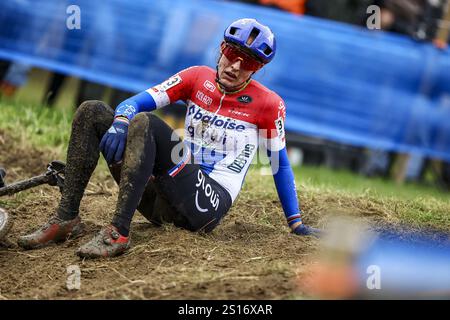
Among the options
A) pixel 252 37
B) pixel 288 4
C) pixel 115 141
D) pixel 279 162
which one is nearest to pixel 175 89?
pixel 252 37

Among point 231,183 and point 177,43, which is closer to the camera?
point 231,183

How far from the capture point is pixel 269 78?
1012 cm

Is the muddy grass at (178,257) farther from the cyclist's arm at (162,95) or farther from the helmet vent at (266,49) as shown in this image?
the helmet vent at (266,49)

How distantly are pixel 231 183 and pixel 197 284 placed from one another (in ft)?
4.49

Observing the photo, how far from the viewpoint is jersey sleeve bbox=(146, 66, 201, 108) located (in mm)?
5379

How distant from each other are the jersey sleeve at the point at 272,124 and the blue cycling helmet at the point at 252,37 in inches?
13.4

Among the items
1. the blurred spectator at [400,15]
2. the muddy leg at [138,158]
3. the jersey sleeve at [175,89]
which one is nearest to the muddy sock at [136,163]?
the muddy leg at [138,158]

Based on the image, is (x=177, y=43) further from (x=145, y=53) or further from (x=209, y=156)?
(x=209, y=156)

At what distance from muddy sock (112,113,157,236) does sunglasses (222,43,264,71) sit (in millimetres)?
861

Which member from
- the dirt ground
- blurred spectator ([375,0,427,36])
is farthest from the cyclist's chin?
blurred spectator ([375,0,427,36])

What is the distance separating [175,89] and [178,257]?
1274 millimetres

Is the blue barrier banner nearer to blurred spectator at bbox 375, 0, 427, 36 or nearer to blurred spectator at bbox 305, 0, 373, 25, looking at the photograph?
blurred spectator at bbox 305, 0, 373, 25

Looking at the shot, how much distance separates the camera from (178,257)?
4844 millimetres
